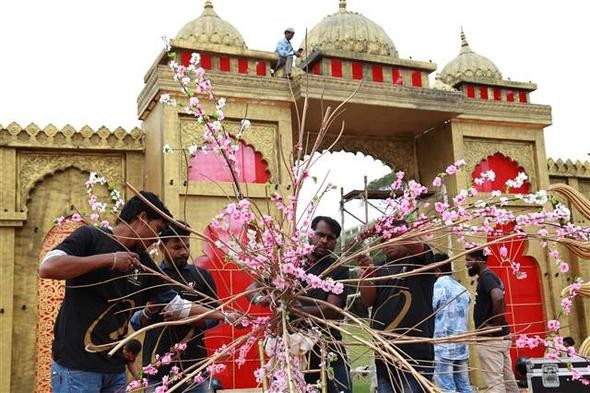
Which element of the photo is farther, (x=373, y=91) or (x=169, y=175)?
(x=373, y=91)

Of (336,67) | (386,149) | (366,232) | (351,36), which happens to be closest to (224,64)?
(336,67)

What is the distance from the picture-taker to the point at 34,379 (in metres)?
6.61

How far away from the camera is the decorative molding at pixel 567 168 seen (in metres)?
9.23

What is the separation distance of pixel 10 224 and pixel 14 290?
72 cm

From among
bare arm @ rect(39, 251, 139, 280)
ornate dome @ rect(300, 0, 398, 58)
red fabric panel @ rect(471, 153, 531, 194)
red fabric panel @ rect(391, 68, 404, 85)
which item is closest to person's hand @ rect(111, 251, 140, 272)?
bare arm @ rect(39, 251, 139, 280)

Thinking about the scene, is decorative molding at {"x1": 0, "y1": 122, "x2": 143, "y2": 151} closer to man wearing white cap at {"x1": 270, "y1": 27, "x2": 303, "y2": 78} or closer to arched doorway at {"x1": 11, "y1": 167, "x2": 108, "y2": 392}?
arched doorway at {"x1": 11, "y1": 167, "x2": 108, "y2": 392}

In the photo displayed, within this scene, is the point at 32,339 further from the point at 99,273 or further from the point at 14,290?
the point at 99,273

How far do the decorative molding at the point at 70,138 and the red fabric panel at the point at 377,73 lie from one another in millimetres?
3052

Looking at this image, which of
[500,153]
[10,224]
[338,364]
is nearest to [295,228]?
[338,364]

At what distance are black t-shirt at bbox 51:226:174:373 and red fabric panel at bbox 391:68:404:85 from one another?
615 cm

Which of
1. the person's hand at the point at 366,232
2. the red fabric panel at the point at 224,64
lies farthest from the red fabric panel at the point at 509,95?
the person's hand at the point at 366,232

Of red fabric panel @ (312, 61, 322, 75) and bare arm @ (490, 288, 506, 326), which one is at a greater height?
red fabric panel @ (312, 61, 322, 75)

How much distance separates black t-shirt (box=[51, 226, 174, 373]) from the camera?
228cm

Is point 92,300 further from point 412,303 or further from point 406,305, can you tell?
point 412,303
